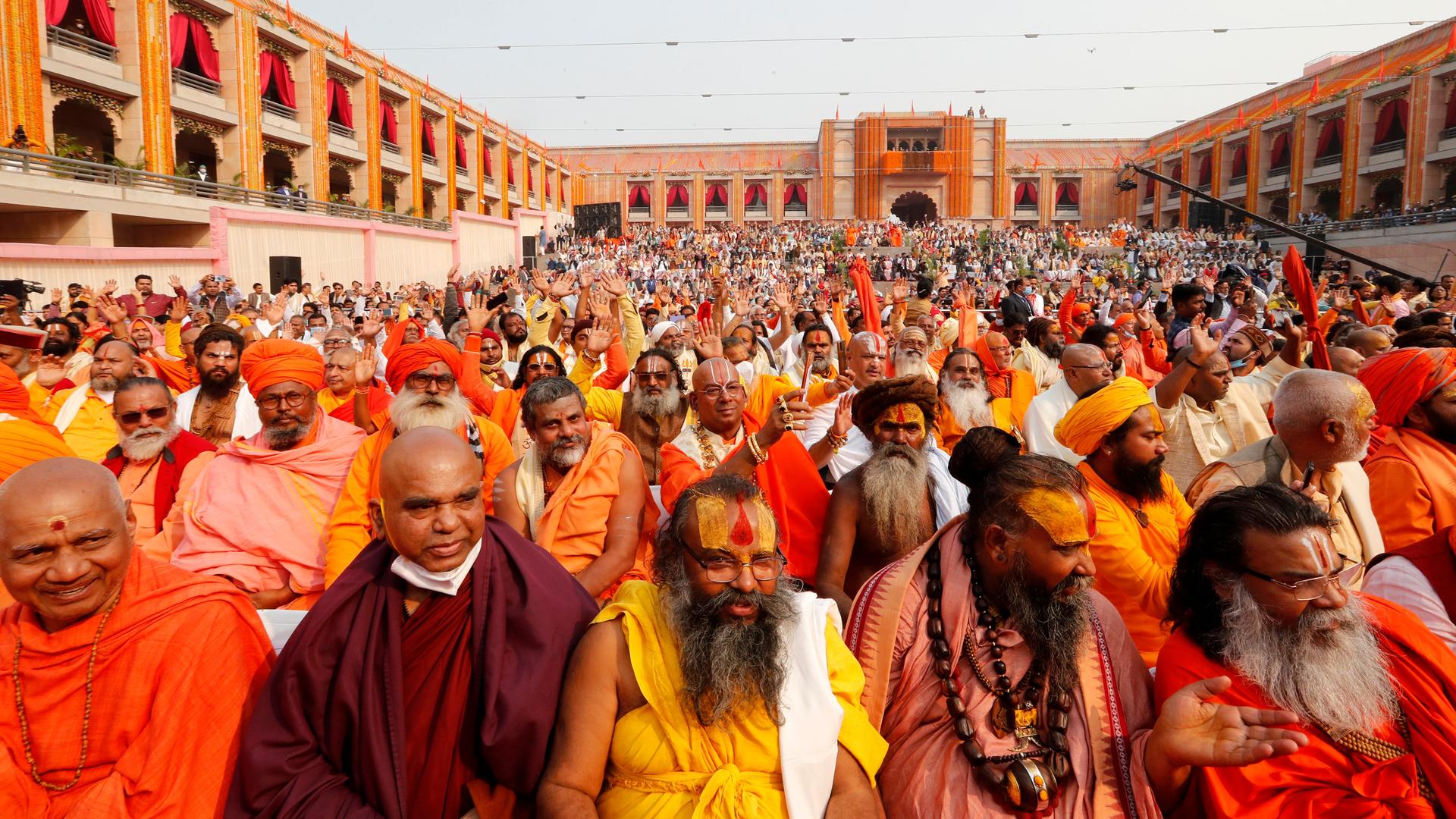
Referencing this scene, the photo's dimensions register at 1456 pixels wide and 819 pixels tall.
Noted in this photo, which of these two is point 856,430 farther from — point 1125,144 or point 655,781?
point 1125,144

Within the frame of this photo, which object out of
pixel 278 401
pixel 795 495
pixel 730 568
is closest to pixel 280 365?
pixel 278 401

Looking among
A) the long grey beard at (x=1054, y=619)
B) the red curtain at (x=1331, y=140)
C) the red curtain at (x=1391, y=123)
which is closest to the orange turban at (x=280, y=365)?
the long grey beard at (x=1054, y=619)

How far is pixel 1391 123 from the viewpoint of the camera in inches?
1192

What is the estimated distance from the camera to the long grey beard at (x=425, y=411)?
4.15 meters

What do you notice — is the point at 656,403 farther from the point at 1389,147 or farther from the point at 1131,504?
the point at 1389,147

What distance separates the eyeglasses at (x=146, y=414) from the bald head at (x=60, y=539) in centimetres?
193

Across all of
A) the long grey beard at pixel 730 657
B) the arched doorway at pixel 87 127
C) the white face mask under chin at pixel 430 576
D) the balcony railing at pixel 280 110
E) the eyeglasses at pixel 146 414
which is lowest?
the long grey beard at pixel 730 657

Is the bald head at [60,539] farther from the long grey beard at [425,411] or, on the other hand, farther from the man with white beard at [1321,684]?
the man with white beard at [1321,684]

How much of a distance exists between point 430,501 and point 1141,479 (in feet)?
7.41

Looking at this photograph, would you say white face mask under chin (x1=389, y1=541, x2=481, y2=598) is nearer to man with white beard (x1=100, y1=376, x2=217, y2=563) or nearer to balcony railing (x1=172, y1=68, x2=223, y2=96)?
man with white beard (x1=100, y1=376, x2=217, y2=563)

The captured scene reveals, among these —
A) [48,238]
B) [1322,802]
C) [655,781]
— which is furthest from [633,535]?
[48,238]

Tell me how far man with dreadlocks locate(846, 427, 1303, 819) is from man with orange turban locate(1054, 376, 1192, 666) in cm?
43

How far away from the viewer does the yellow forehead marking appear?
7.03ft

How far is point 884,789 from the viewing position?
7.50 feet
